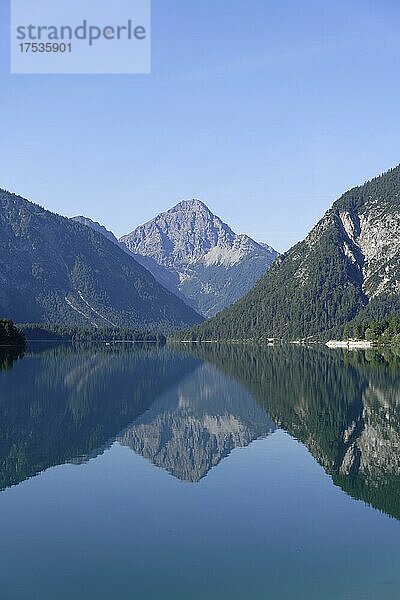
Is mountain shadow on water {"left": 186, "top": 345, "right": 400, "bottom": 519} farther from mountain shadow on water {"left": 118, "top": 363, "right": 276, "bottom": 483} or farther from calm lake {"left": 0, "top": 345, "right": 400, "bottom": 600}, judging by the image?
mountain shadow on water {"left": 118, "top": 363, "right": 276, "bottom": 483}

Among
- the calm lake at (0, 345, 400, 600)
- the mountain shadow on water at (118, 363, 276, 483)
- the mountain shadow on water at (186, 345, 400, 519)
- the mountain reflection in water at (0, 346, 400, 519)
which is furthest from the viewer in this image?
the mountain shadow on water at (118, 363, 276, 483)

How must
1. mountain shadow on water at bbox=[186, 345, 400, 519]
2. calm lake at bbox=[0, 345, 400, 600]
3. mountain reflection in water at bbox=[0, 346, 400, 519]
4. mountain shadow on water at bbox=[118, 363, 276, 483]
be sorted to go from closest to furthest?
calm lake at bbox=[0, 345, 400, 600]
mountain shadow on water at bbox=[186, 345, 400, 519]
mountain reflection in water at bbox=[0, 346, 400, 519]
mountain shadow on water at bbox=[118, 363, 276, 483]

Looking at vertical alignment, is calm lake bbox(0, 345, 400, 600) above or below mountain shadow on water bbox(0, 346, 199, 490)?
below

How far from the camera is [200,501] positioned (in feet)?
112

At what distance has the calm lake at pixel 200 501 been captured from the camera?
23.7m

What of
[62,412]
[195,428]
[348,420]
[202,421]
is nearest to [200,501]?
[195,428]

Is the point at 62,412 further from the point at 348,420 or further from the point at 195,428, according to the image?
the point at 348,420

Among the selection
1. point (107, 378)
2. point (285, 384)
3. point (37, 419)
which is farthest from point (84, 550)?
point (107, 378)

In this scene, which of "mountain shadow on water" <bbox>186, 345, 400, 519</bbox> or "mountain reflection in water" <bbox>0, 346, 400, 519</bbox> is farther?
"mountain reflection in water" <bbox>0, 346, 400, 519</bbox>

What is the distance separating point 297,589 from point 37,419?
41.6 metres

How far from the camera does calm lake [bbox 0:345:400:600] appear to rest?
2373cm

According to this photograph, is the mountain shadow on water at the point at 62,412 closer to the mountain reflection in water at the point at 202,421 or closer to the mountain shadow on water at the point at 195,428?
the mountain reflection in water at the point at 202,421

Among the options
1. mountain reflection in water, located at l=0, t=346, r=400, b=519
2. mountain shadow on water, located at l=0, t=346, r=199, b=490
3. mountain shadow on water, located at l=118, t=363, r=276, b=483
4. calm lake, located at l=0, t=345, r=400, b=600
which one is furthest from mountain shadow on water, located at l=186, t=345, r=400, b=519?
mountain shadow on water, located at l=0, t=346, r=199, b=490

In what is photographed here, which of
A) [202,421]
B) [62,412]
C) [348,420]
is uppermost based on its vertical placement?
[62,412]
